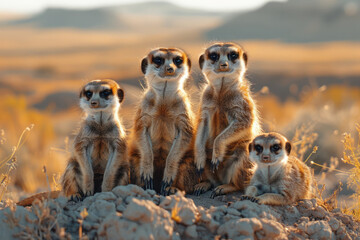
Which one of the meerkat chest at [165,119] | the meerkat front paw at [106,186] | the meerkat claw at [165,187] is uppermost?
the meerkat chest at [165,119]

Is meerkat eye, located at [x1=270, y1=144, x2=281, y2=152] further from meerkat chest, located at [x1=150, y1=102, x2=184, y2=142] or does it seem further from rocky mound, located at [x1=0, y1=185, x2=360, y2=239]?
meerkat chest, located at [x1=150, y1=102, x2=184, y2=142]

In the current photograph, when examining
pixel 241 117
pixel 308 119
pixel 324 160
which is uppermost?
pixel 241 117

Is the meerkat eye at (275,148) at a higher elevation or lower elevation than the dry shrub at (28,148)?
higher

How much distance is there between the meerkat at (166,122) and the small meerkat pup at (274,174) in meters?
0.73

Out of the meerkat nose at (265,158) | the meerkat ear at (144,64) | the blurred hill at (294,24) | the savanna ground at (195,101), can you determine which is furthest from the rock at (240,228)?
the blurred hill at (294,24)

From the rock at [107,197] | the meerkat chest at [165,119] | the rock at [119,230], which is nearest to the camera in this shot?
the rock at [119,230]

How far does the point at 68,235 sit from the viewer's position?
11.8 ft

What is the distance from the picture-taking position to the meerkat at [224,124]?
16.7ft

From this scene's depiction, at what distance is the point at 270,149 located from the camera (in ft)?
15.4

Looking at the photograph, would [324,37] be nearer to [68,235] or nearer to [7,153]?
[7,153]

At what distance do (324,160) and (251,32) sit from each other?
67.7 meters

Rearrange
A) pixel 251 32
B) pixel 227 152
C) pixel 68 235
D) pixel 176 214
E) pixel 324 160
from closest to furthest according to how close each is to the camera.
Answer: pixel 68 235, pixel 176 214, pixel 227 152, pixel 324 160, pixel 251 32

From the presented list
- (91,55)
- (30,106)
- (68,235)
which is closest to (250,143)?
(68,235)

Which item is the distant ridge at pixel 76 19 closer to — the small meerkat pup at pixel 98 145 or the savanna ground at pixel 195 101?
the savanna ground at pixel 195 101
